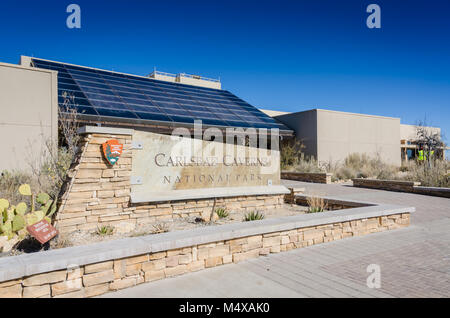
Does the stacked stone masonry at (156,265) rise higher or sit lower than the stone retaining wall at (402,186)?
lower

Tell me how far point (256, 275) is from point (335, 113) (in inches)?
862

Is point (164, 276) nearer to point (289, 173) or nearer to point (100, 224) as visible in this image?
point (100, 224)

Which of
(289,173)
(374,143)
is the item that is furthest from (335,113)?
(289,173)

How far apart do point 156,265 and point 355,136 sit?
943 inches

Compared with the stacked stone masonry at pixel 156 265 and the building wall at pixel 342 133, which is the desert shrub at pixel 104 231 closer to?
the stacked stone masonry at pixel 156 265

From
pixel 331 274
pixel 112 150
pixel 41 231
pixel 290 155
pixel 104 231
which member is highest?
pixel 290 155

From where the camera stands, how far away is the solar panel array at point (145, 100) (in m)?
16.5

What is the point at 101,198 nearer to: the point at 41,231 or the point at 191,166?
the point at 41,231

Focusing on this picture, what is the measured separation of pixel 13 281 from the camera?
366 centimetres

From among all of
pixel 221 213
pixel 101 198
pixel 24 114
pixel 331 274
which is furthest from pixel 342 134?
pixel 331 274

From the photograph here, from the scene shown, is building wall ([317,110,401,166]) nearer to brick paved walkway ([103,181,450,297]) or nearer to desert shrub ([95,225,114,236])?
brick paved walkway ([103,181,450,297])

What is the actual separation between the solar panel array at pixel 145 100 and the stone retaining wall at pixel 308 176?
355 cm

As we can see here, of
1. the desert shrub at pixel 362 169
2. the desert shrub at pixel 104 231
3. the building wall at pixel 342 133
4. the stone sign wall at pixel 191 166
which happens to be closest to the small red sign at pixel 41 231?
the desert shrub at pixel 104 231

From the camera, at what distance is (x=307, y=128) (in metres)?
24.5
